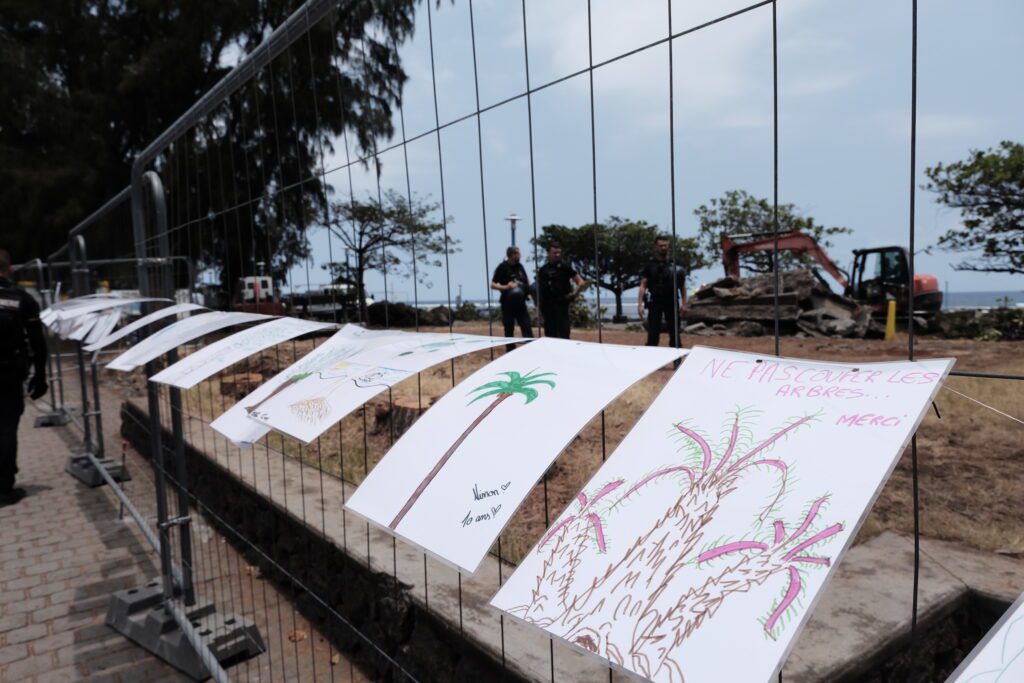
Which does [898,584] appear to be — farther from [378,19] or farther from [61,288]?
[61,288]

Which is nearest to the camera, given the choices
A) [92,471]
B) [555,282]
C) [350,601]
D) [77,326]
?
[555,282]

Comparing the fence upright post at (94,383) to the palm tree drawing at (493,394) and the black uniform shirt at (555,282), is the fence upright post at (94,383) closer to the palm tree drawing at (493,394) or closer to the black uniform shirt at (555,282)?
the black uniform shirt at (555,282)

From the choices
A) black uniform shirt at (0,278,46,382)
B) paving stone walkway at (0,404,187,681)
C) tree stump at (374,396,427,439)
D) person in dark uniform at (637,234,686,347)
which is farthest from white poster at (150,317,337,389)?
black uniform shirt at (0,278,46,382)

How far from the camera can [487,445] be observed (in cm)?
137

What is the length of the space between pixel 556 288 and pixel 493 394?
36.4 inches

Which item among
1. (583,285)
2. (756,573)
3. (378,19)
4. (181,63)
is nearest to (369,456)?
(378,19)

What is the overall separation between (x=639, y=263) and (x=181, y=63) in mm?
18466

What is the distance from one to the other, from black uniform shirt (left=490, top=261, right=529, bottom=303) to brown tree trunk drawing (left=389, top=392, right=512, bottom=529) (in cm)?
99

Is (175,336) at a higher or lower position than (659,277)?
lower

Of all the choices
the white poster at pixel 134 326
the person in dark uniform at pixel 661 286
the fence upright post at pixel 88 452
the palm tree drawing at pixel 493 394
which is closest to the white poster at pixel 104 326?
the white poster at pixel 134 326

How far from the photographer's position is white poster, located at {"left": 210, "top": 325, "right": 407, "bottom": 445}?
6.73ft

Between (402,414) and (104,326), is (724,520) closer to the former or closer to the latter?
(402,414)

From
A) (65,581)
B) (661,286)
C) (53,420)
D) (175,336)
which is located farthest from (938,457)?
(53,420)

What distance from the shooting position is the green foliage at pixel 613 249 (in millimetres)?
2045
